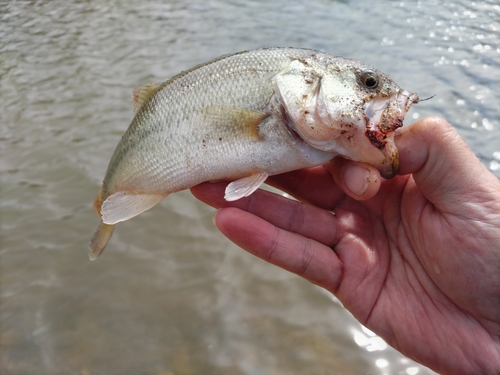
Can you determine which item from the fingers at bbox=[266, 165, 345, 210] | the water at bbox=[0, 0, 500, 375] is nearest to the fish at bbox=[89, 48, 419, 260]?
the fingers at bbox=[266, 165, 345, 210]

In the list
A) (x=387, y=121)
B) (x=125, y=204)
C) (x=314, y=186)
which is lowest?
(x=125, y=204)

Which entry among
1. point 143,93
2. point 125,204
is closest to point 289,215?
point 125,204

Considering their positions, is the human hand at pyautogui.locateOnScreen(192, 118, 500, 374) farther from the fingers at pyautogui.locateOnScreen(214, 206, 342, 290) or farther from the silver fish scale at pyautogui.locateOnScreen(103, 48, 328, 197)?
the silver fish scale at pyautogui.locateOnScreen(103, 48, 328, 197)

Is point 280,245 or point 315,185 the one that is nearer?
point 280,245

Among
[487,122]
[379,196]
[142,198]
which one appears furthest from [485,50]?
[142,198]

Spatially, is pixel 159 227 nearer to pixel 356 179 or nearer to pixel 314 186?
pixel 314 186

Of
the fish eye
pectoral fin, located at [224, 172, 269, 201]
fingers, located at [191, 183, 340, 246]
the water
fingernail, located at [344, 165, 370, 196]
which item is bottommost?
the water
